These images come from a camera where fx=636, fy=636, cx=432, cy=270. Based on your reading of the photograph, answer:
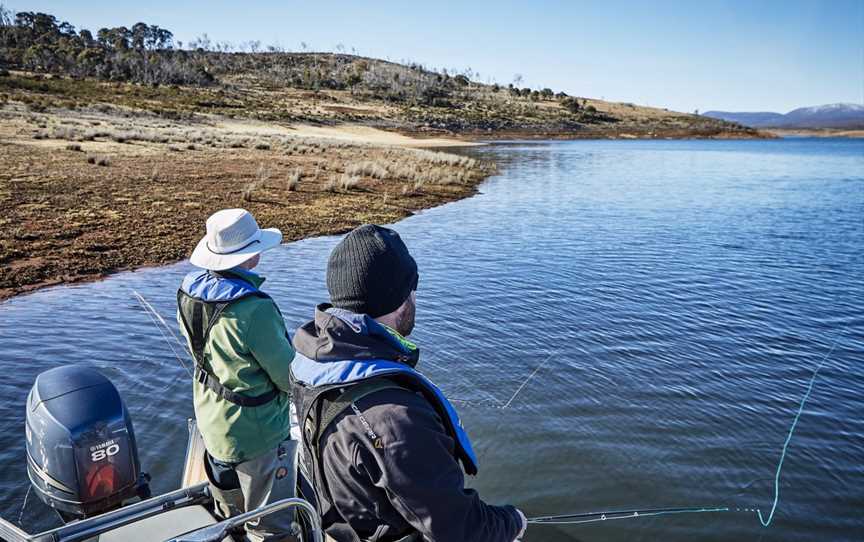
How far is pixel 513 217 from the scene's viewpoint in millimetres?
19547

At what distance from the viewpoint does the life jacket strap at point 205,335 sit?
3246 millimetres

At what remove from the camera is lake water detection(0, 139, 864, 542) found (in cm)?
537

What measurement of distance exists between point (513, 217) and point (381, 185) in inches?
280

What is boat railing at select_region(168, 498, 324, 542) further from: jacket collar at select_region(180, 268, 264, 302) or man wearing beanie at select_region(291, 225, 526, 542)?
jacket collar at select_region(180, 268, 264, 302)

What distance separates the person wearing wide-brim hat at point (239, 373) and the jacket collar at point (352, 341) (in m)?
1.09

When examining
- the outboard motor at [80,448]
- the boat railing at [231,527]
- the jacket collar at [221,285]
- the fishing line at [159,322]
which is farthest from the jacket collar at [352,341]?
the fishing line at [159,322]

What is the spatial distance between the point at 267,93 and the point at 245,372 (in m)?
101

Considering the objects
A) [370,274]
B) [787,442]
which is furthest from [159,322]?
[787,442]

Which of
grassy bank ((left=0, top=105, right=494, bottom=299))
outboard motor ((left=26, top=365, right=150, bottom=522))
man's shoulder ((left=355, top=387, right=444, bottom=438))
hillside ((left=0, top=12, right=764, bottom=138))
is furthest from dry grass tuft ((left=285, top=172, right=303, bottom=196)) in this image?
hillside ((left=0, top=12, right=764, bottom=138))

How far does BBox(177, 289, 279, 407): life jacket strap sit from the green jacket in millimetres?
23

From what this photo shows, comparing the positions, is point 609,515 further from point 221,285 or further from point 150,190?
point 150,190

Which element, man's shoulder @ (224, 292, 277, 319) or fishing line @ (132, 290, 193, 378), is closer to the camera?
man's shoulder @ (224, 292, 277, 319)

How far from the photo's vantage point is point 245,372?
10.6ft

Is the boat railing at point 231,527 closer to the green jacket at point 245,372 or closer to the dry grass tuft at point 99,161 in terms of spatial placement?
the green jacket at point 245,372
